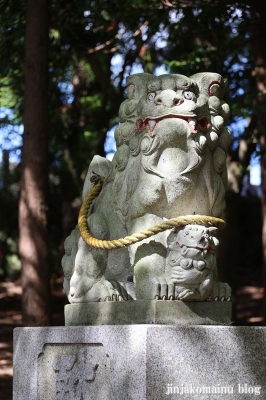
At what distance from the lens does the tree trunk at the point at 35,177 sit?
9297 mm

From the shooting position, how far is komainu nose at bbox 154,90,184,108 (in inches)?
205

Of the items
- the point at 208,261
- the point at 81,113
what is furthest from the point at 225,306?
the point at 81,113

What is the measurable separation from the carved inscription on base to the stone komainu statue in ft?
1.42

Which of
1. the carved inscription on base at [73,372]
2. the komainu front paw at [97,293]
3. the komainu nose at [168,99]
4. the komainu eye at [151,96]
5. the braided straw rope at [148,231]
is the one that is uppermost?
the komainu eye at [151,96]

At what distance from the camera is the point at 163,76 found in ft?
17.6

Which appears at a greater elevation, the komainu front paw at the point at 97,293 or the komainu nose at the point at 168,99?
the komainu nose at the point at 168,99

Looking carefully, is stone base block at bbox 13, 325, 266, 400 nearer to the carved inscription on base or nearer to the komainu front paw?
the carved inscription on base

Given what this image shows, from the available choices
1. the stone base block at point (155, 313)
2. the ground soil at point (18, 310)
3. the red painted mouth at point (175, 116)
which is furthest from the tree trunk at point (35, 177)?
the red painted mouth at point (175, 116)

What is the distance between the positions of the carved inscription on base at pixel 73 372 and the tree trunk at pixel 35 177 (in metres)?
3.45

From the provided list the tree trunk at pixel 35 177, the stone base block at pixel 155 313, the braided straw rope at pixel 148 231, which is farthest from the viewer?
the tree trunk at pixel 35 177

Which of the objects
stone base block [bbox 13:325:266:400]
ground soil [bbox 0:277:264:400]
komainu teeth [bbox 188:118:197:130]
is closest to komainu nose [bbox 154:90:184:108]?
komainu teeth [bbox 188:118:197:130]

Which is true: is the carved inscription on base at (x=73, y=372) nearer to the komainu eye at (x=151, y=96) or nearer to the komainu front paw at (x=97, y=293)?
the komainu front paw at (x=97, y=293)

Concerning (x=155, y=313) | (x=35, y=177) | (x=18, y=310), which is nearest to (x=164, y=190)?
(x=155, y=313)

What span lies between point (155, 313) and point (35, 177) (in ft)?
16.1
